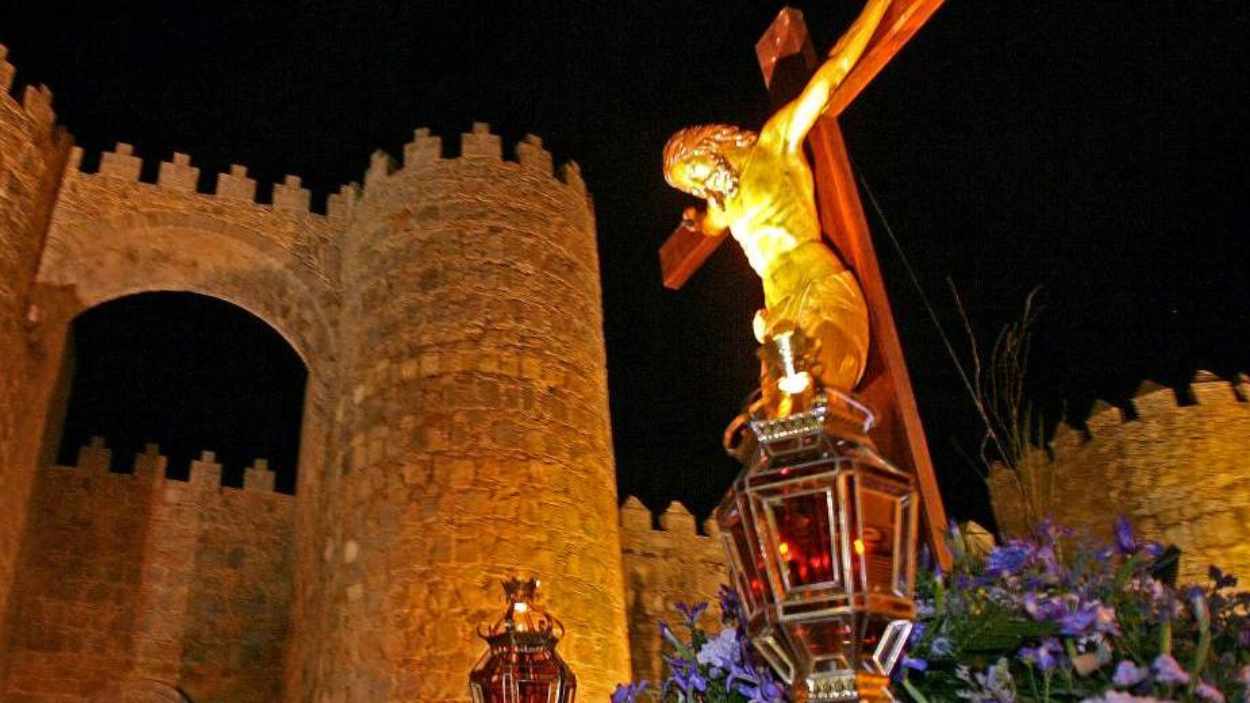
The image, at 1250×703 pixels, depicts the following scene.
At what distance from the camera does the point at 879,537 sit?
1.86 m

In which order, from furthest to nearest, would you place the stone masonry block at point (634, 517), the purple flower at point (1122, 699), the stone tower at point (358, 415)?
the stone masonry block at point (634, 517) < the stone tower at point (358, 415) < the purple flower at point (1122, 699)

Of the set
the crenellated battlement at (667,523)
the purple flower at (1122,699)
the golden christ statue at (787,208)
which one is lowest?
the purple flower at (1122,699)

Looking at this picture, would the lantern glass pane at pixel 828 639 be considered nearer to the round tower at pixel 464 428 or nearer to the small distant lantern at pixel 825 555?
the small distant lantern at pixel 825 555

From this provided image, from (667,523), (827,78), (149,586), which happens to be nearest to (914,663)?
(827,78)

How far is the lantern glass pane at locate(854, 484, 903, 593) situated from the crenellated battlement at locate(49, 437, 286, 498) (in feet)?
40.4

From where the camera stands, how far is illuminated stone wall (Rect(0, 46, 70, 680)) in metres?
9.80

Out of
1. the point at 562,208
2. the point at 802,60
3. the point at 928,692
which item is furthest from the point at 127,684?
the point at 928,692

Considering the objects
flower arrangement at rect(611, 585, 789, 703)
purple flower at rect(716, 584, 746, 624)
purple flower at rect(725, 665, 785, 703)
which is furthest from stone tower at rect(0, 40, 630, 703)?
purple flower at rect(725, 665, 785, 703)

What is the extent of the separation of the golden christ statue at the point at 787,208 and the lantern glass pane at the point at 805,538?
89cm

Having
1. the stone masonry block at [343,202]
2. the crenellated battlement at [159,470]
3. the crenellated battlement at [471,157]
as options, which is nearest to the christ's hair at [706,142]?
the crenellated battlement at [471,157]

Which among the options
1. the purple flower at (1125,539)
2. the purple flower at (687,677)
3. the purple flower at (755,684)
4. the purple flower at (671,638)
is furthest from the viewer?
the purple flower at (671,638)

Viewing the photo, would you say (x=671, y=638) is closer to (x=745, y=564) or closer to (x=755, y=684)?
(x=755, y=684)

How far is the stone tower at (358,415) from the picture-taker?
29.3 ft

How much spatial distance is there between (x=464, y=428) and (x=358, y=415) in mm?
1172
